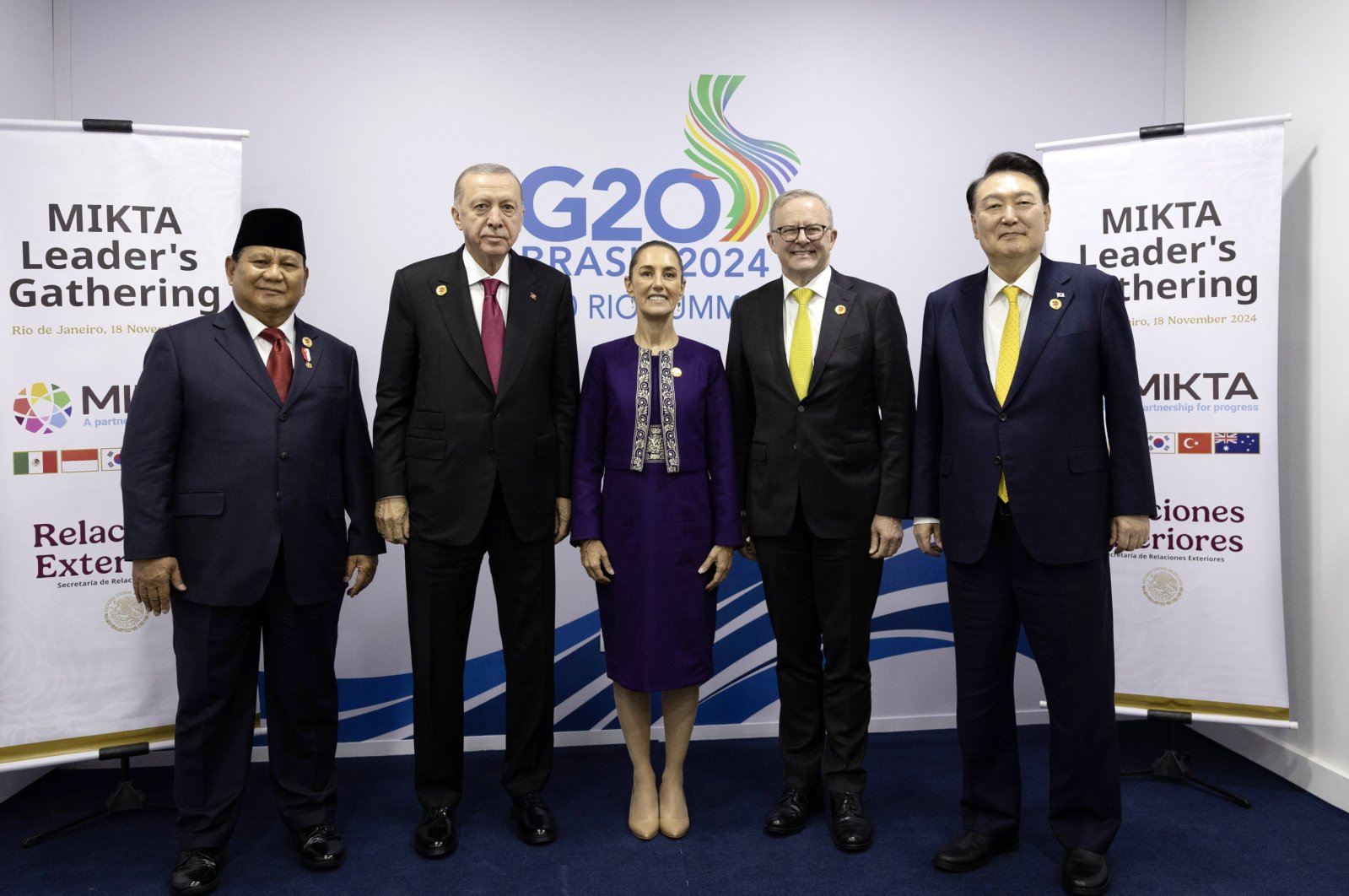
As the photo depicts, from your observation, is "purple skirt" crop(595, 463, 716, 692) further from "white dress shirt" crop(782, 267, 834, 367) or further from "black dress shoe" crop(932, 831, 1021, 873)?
"black dress shoe" crop(932, 831, 1021, 873)

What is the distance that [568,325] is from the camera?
2.75m

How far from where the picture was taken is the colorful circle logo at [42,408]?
2898mm

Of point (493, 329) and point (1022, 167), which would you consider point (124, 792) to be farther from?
point (1022, 167)

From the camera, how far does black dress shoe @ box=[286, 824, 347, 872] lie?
2502 mm

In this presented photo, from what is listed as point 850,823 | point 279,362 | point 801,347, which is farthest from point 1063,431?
point 279,362

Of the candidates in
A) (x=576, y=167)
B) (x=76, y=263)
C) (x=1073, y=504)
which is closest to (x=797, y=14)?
(x=576, y=167)

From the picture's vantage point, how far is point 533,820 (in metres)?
2.67

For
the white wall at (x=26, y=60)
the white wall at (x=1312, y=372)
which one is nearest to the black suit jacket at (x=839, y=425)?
the white wall at (x=1312, y=372)

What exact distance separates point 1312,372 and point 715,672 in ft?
8.32

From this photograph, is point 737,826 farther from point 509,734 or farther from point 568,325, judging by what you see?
point 568,325

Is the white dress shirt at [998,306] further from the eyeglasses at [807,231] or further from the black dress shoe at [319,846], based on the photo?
the black dress shoe at [319,846]

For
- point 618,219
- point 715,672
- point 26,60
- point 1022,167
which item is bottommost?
point 715,672

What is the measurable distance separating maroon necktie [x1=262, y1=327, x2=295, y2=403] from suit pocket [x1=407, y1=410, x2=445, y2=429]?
360 mm

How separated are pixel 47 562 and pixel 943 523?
2912mm
